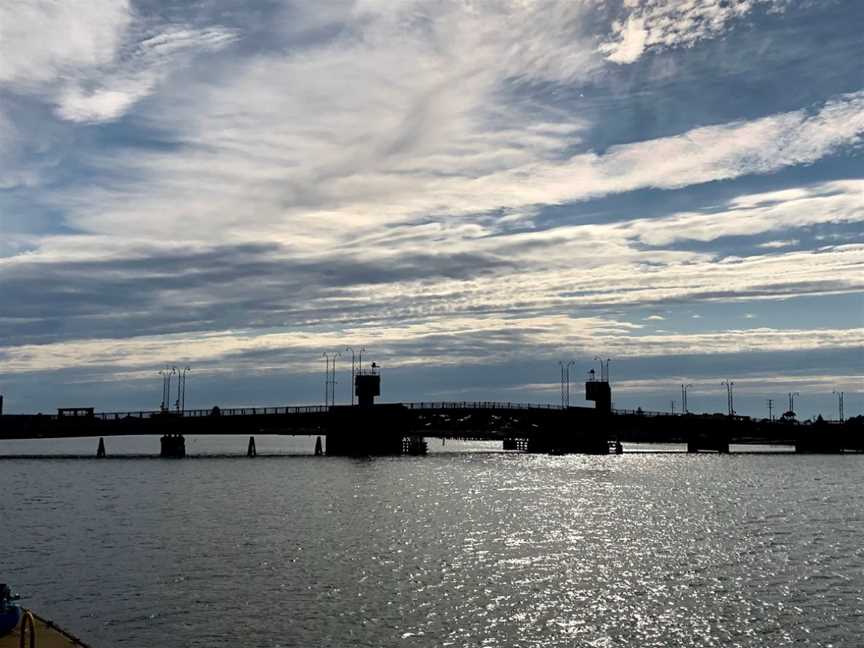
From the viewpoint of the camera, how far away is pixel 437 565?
197 ft

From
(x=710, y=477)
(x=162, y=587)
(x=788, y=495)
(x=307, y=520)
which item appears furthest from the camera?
(x=710, y=477)

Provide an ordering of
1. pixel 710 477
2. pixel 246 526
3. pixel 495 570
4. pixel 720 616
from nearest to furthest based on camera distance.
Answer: pixel 720 616
pixel 495 570
pixel 246 526
pixel 710 477

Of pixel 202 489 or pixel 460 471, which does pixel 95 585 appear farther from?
pixel 460 471

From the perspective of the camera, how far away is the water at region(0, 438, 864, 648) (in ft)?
139

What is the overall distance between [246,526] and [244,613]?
36.5 metres

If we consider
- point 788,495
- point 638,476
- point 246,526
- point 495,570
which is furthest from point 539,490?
point 495,570

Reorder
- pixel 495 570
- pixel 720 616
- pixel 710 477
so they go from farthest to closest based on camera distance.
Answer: pixel 710 477 < pixel 495 570 < pixel 720 616

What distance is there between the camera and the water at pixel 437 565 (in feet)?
139

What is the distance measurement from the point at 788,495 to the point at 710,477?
40.5m

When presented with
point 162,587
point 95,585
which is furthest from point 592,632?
point 95,585

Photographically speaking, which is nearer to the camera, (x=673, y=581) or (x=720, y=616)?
(x=720, y=616)

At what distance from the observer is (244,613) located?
45.3m

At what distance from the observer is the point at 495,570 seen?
57.9 m

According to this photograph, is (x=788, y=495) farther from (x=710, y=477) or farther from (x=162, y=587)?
(x=162, y=587)
